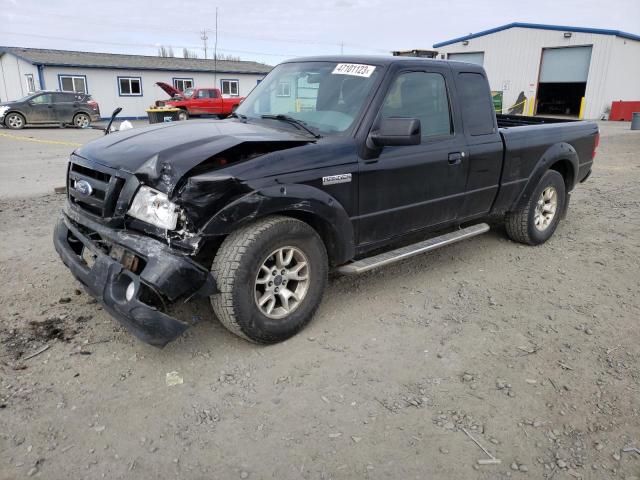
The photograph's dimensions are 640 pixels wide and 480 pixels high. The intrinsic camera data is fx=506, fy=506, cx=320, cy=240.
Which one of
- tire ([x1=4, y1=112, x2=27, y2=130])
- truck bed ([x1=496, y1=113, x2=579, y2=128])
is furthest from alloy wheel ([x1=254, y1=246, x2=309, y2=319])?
tire ([x1=4, y1=112, x2=27, y2=130])

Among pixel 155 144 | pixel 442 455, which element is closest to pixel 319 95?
pixel 155 144

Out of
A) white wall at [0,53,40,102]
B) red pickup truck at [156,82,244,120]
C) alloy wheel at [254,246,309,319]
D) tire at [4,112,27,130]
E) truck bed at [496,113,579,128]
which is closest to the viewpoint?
alloy wheel at [254,246,309,319]

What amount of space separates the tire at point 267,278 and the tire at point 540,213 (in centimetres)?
296

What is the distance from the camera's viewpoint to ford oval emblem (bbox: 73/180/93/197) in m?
3.52

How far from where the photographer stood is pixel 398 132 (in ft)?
11.8

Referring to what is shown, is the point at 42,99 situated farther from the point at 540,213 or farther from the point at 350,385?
the point at 350,385

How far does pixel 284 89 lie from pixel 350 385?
2.64 metres

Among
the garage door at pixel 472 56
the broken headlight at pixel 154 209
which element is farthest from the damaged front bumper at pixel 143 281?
the garage door at pixel 472 56

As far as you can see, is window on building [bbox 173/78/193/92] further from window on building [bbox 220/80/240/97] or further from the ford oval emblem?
the ford oval emblem

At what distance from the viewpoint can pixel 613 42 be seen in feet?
90.1

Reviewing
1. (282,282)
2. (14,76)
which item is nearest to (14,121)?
(14,76)

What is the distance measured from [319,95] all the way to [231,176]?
4.68ft

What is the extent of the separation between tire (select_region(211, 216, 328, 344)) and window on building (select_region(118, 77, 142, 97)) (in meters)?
31.4

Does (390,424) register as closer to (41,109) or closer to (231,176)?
(231,176)
